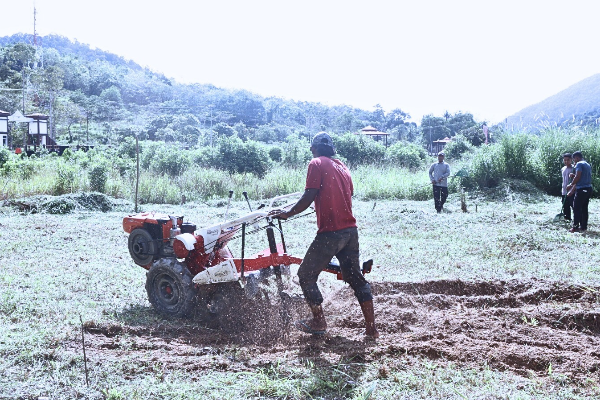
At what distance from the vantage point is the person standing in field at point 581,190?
10.6 meters

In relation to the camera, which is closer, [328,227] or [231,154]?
[328,227]

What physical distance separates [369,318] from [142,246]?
8.59 feet

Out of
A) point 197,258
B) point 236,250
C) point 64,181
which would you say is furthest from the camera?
point 64,181

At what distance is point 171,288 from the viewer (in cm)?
565

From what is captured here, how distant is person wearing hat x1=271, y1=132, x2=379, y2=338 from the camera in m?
4.75

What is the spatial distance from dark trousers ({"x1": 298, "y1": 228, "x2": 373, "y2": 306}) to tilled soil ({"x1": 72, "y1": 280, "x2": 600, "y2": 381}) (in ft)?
1.52

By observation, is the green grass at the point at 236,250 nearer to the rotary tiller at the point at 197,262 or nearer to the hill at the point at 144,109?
the rotary tiller at the point at 197,262

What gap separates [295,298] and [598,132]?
18951 mm

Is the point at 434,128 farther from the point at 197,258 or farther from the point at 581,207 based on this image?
the point at 197,258

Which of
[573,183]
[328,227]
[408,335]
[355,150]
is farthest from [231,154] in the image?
[408,335]

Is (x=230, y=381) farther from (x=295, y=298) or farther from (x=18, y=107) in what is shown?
(x=18, y=107)

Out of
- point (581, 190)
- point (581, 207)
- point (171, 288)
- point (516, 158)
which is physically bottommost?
point (171, 288)

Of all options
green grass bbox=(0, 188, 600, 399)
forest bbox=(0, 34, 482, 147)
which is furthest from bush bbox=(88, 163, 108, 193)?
forest bbox=(0, 34, 482, 147)

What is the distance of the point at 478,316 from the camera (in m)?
5.60
